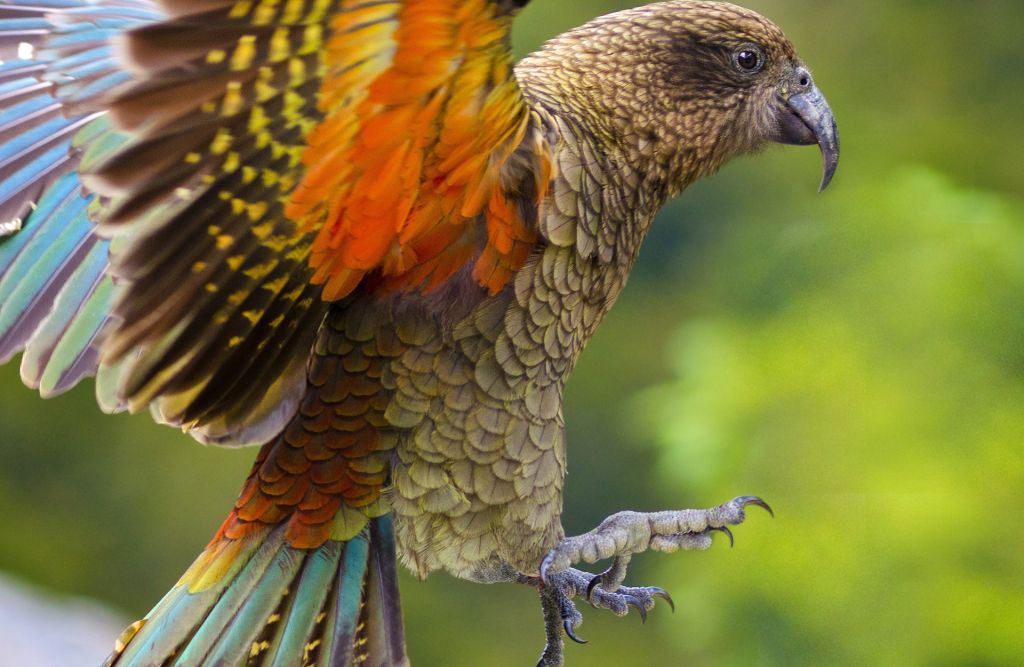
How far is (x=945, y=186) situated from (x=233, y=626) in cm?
219

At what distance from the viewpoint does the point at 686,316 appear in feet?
13.1

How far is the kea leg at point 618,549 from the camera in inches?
68.8

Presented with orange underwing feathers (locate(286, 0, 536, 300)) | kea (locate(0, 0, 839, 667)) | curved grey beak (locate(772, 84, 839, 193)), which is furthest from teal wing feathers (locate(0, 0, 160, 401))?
curved grey beak (locate(772, 84, 839, 193))

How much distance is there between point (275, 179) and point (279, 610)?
0.66 meters

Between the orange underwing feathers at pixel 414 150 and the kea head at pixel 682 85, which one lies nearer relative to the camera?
the orange underwing feathers at pixel 414 150

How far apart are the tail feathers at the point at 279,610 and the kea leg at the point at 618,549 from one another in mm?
251

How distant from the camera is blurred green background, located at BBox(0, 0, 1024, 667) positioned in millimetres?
2619

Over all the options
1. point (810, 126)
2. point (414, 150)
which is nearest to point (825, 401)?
point (810, 126)

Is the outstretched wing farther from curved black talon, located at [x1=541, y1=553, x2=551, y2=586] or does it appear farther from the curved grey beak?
the curved grey beak

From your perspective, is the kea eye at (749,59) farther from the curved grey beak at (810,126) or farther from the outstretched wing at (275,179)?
the outstretched wing at (275,179)

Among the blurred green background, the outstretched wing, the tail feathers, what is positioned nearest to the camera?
the outstretched wing

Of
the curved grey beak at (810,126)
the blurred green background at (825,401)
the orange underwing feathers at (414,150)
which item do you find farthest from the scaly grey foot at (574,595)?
the blurred green background at (825,401)

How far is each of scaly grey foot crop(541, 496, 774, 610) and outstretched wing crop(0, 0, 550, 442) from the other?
0.43 meters

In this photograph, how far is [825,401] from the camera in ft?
9.28
